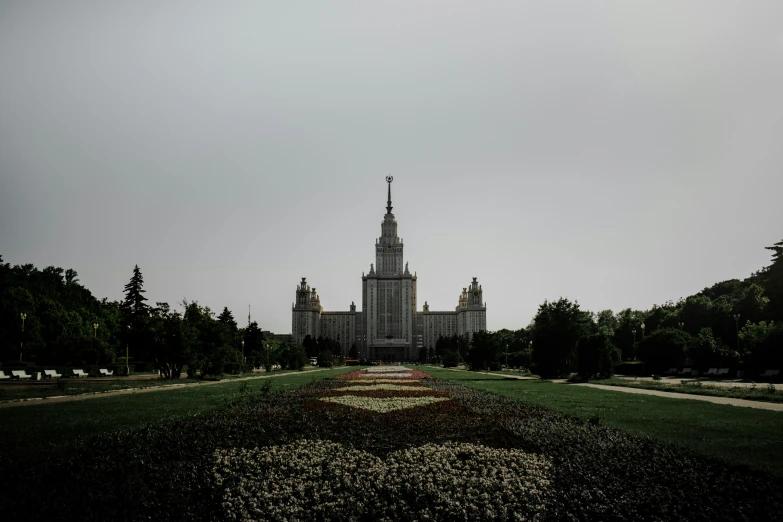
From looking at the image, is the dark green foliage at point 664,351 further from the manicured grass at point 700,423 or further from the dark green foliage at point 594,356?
the manicured grass at point 700,423

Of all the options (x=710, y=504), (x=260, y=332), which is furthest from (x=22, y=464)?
(x=260, y=332)

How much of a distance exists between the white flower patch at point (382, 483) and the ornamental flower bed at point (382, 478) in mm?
23

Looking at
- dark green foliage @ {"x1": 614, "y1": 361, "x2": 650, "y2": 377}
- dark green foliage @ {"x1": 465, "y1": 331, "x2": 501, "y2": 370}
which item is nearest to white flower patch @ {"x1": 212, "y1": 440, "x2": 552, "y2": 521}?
dark green foliage @ {"x1": 614, "y1": 361, "x2": 650, "y2": 377}

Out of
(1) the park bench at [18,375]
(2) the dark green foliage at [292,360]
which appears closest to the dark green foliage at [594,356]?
(1) the park bench at [18,375]

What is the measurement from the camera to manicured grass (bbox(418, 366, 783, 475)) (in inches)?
383

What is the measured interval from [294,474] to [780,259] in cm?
3995

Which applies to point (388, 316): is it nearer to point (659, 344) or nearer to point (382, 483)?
point (659, 344)

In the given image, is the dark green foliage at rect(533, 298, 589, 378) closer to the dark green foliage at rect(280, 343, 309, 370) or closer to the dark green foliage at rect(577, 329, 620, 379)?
the dark green foliage at rect(577, 329, 620, 379)

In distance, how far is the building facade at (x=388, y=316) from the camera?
170000 mm

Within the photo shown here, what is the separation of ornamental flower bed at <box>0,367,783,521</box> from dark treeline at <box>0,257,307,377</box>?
86.1 feet

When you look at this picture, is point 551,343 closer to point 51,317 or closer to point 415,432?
point 415,432

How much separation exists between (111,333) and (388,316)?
110057mm

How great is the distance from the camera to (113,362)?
52.1m

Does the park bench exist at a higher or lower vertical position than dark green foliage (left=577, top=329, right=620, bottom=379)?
lower
